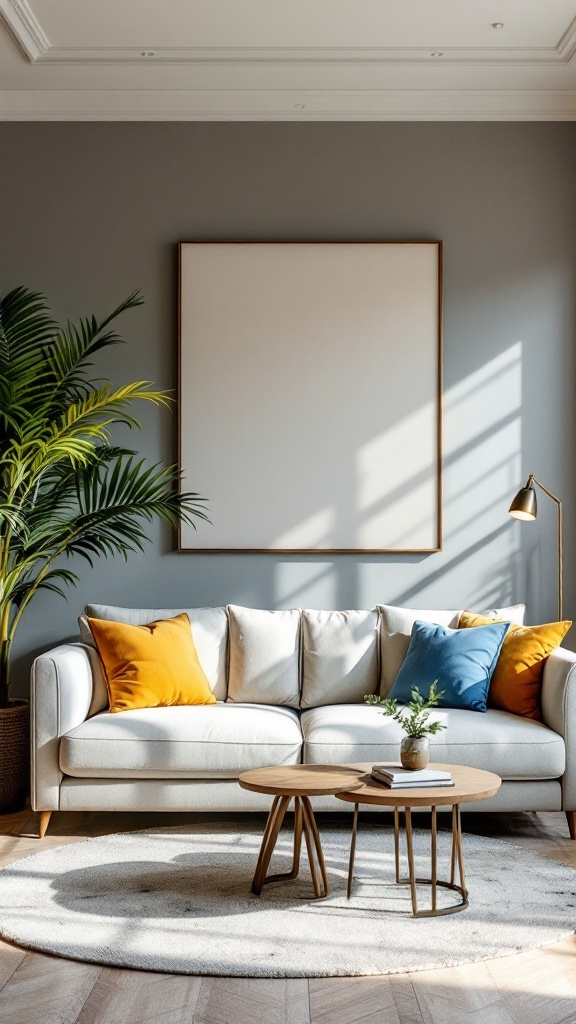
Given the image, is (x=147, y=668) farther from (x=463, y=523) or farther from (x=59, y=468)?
(x=463, y=523)

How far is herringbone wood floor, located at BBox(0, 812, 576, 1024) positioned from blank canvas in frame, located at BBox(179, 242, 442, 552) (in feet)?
7.57

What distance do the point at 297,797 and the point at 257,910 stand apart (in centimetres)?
33

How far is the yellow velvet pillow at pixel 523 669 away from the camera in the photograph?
3807 millimetres

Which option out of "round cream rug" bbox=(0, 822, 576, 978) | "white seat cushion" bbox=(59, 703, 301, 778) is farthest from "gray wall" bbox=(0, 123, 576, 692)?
"round cream rug" bbox=(0, 822, 576, 978)

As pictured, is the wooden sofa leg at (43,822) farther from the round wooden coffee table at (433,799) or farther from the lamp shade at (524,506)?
the lamp shade at (524,506)

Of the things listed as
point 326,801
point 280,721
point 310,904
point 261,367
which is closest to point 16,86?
point 261,367

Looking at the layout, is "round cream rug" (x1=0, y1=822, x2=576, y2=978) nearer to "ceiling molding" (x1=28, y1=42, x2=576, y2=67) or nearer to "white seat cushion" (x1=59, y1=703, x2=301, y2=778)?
"white seat cushion" (x1=59, y1=703, x2=301, y2=778)

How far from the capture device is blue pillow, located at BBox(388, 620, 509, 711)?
12.5 ft

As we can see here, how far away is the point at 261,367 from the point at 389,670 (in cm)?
150

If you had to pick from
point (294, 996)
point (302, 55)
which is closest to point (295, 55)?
point (302, 55)

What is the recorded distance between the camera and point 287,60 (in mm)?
4289

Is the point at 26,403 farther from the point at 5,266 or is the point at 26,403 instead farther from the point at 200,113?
the point at 200,113

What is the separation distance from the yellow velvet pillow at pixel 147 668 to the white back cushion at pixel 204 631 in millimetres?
167

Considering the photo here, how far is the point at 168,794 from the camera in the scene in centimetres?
357
